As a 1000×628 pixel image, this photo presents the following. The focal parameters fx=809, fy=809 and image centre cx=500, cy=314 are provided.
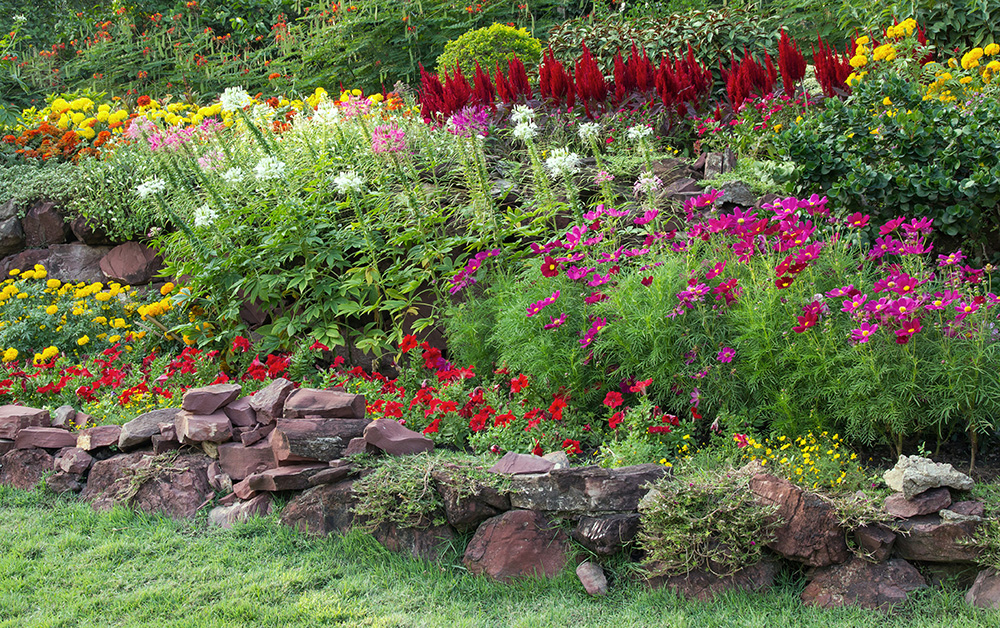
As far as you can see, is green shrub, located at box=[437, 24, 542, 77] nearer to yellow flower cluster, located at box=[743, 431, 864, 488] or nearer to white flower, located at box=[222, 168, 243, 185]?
white flower, located at box=[222, 168, 243, 185]

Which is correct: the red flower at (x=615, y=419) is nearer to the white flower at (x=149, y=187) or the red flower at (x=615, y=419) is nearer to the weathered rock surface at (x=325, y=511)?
the weathered rock surface at (x=325, y=511)

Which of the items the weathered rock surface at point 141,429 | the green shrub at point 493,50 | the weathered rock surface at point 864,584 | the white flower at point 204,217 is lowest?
the weathered rock surface at point 864,584

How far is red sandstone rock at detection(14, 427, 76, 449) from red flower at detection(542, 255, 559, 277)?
274 centimetres

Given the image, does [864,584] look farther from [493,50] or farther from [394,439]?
[493,50]

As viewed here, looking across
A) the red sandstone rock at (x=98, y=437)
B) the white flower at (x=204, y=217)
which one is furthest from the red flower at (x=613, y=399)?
the white flower at (x=204, y=217)

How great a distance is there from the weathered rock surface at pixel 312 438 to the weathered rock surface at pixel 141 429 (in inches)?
33.0

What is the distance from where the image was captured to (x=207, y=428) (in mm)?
3979

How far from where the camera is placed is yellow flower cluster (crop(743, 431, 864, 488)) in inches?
117

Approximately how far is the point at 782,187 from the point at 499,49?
5.11m

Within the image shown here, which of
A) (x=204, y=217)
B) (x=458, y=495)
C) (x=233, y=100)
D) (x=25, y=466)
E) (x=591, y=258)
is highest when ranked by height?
(x=233, y=100)

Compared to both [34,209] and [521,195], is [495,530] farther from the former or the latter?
[34,209]

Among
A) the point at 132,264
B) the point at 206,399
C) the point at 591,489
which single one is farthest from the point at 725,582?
the point at 132,264

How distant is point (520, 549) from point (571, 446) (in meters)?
0.60

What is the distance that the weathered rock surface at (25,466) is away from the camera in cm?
433
